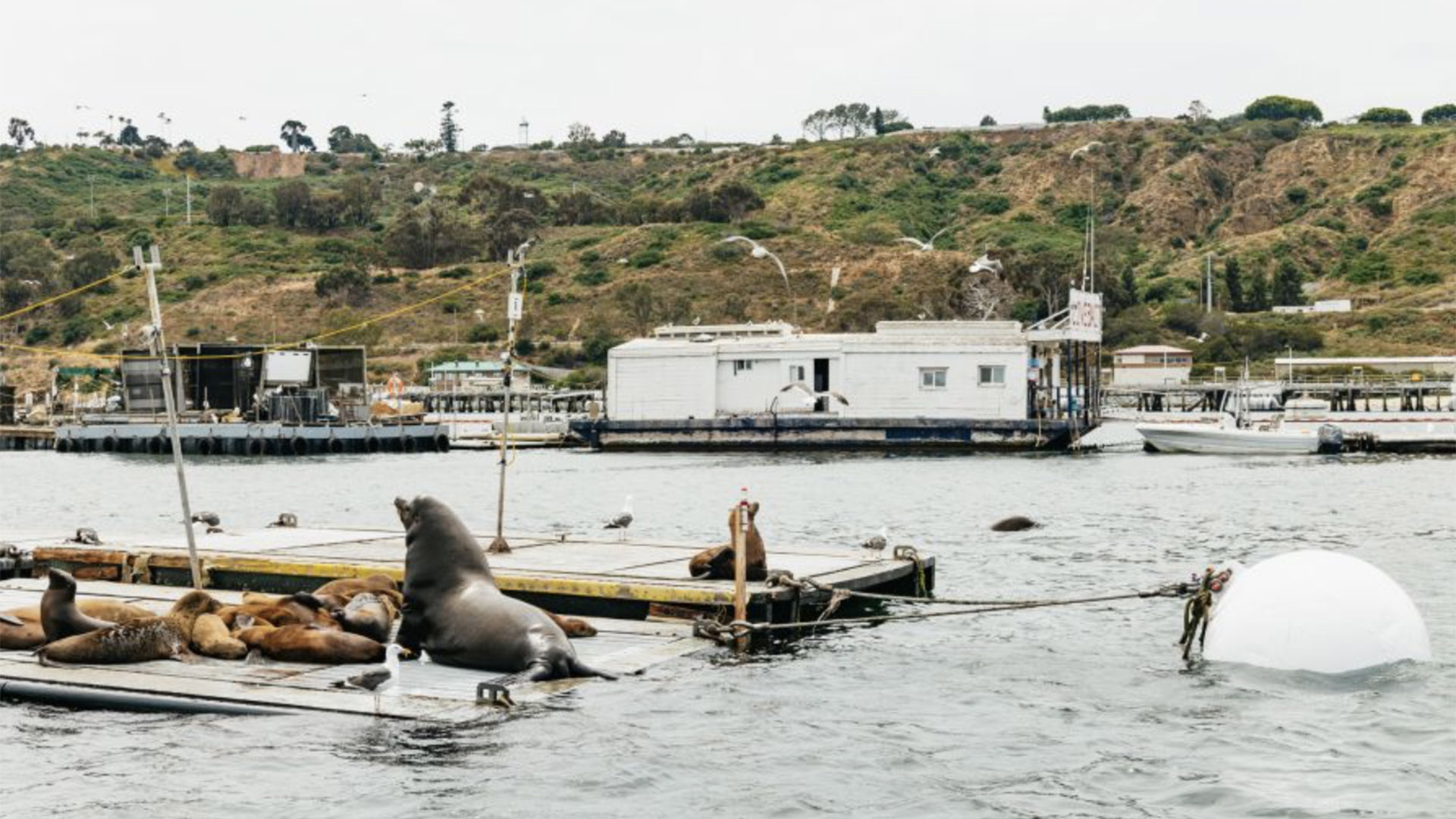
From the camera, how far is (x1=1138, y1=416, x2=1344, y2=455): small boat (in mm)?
69250

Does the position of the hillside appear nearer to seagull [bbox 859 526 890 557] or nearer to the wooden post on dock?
seagull [bbox 859 526 890 557]

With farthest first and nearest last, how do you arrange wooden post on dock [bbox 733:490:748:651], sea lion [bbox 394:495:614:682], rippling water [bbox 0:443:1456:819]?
wooden post on dock [bbox 733:490:748:651]
sea lion [bbox 394:495:614:682]
rippling water [bbox 0:443:1456:819]

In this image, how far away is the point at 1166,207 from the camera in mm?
169500

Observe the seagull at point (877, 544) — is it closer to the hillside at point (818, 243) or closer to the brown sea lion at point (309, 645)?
the brown sea lion at point (309, 645)

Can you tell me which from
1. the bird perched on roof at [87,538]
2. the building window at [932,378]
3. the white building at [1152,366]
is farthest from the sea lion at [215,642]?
the white building at [1152,366]

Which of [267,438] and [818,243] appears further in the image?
[818,243]

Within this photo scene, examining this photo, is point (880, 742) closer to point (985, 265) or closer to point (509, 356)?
point (509, 356)

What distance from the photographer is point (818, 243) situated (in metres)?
141

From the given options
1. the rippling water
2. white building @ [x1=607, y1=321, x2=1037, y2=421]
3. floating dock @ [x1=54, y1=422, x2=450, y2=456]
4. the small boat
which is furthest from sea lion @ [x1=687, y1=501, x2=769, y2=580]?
floating dock @ [x1=54, y1=422, x2=450, y2=456]

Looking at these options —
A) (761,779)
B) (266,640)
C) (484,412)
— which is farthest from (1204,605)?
(484,412)

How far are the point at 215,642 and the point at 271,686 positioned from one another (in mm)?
1691

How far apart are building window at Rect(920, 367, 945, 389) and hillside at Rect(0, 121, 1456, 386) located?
33214mm

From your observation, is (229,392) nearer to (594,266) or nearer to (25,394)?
(25,394)

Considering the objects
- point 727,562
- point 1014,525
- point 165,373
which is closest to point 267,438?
point 1014,525
